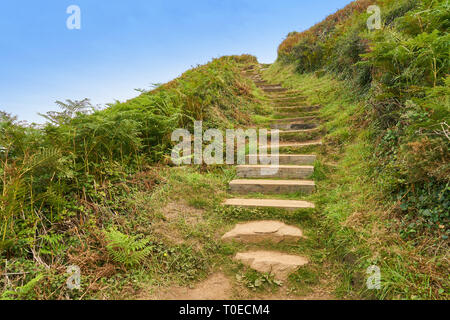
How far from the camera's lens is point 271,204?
11.2 ft

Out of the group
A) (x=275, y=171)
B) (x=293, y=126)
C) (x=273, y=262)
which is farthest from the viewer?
(x=293, y=126)

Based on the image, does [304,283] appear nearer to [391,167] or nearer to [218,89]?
[391,167]

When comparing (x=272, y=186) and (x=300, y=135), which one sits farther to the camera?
(x=300, y=135)

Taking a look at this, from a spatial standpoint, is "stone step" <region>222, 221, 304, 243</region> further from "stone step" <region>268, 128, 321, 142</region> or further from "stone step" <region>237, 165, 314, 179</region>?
"stone step" <region>268, 128, 321, 142</region>

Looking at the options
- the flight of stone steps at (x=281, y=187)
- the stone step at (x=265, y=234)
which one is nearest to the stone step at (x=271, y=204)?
the flight of stone steps at (x=281, y=187)

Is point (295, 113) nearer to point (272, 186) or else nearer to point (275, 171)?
point (275, 171)

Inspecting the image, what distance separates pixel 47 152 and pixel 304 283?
297cm

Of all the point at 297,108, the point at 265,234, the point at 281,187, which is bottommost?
the point at 265,234

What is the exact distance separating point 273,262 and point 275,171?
2044 mm

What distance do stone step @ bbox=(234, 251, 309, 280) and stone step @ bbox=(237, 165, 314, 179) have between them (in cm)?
181

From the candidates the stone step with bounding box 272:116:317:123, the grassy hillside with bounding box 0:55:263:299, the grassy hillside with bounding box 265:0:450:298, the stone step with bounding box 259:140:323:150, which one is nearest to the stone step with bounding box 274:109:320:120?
the stone step with bounding box 272:116:317:123

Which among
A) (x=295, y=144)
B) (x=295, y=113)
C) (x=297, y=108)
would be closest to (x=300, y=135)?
(x=295, y=144)

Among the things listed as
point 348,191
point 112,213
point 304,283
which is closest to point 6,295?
point 112,213
